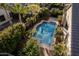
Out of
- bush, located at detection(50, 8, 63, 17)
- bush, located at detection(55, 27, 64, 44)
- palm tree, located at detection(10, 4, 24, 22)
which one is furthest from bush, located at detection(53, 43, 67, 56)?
palm tree, located at detection(10, 4, 24, 22)

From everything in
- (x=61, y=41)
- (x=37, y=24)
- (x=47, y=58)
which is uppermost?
(x=37, y=24)

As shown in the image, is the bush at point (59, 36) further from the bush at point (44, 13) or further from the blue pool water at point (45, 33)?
the bush at point (44, 13)

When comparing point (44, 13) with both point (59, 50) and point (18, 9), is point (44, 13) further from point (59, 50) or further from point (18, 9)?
point (59, 50)

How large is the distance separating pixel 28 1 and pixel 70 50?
0.51 m

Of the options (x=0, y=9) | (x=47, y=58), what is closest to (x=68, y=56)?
(x=47, y=58)

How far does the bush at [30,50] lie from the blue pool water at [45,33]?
0.06 m

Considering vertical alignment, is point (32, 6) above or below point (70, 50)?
above

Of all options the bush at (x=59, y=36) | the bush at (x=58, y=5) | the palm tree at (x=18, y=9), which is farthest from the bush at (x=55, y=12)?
the palm tree at (x=18, y=9)

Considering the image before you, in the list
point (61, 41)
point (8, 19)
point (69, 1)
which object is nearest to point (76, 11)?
point (69, 1)

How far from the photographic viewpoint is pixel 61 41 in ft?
5.16

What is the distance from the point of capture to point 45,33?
1583mm

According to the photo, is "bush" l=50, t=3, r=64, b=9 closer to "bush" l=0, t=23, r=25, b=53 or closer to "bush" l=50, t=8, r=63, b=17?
"bush" l=50, t=8, r=63, b=17

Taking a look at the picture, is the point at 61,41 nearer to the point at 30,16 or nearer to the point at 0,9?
the point at 30,16

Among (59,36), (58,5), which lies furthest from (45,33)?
(58,5)
